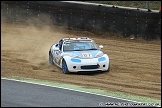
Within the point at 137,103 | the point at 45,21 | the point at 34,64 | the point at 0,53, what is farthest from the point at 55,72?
the point at 45,21

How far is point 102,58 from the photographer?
15.4 meters

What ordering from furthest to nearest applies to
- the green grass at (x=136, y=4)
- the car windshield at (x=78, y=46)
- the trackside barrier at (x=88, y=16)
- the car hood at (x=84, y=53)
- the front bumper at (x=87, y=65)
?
the green grass at (x=136, y=4) < the trackside barrier at (x=88, y=16) < the car windshield at (x=78, y=46) < the car hood at (x=84, y=53) < the front bumper at (x=87, y=65)

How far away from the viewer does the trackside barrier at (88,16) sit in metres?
20.5

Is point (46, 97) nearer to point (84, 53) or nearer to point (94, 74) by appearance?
point (94, 74)

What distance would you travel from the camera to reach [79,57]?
50.1 ft

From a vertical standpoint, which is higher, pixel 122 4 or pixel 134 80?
pixel 122 4

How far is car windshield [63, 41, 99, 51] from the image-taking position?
16.0 metres

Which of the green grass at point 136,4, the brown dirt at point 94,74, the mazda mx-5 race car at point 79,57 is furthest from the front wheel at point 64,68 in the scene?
the green grass at point 136,4

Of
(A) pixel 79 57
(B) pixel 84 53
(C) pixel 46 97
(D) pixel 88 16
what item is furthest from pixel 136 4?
(C) pixel 46 97

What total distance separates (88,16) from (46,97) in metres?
12.8

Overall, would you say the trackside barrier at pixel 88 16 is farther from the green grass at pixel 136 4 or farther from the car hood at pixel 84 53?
the car hood at pixel 84 53

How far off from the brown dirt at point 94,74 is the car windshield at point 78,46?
0.92 metres

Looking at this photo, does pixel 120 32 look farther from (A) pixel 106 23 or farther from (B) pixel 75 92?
(B) pixel 75 92

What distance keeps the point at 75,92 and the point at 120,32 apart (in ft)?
35.9
